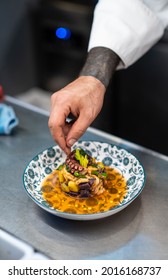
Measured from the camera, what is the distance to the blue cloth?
131 cm

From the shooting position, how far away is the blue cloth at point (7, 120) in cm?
131

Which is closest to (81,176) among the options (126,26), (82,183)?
(82,183)

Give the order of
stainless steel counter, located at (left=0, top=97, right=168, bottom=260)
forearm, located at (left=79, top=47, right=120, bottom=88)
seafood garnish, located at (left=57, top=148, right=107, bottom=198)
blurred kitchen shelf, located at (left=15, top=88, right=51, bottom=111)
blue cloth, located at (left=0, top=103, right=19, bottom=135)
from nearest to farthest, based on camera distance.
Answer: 1. stainless steel counter, located at (left=0, top=97, right=168, bottom=260)
2. seafood garnish, located at (left=57, top=148, right=107, bottom=198)
3. forearm, located at (left=79, top=47, right=120, bottom=88)
4. blue cloth, located at (left=0, top=103, right=19, bottom=135)
5. blurred kitchen shelf, located at (left=15, top=88, right=51, bottom=111)

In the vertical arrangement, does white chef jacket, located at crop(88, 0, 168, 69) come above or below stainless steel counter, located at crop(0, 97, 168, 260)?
above

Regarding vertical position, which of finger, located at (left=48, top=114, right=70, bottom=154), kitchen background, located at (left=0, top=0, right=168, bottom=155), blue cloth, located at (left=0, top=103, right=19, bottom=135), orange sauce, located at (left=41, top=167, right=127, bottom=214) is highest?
finger, located at (left=48, top=114, right=70, bottom=154)

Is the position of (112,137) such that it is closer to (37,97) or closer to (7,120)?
(7,120)

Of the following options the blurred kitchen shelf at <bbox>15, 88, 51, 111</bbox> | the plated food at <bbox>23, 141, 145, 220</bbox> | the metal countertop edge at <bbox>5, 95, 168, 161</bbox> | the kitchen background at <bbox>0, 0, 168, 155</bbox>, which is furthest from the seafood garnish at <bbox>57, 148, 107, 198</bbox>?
the blurred kitchen shelf at <bbox>15, 88, 51, 111</bbox>

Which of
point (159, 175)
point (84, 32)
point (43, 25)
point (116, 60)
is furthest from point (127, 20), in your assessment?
point (43, 25)

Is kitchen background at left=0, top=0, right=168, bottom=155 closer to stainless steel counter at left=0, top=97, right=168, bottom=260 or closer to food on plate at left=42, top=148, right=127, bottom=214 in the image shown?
stainless steel counter at left=0, top=97, right=168, bottom=260

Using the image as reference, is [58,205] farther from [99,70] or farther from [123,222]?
[99,70]

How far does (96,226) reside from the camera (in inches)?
36.9

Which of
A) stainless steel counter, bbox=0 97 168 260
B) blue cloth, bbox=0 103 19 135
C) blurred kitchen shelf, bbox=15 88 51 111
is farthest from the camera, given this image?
blurred kitchen shelf, bbox=15 88 51 111

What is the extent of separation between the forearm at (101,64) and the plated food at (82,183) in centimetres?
23

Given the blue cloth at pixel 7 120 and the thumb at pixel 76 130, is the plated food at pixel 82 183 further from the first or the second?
the blue cloth at pixel 7 120
